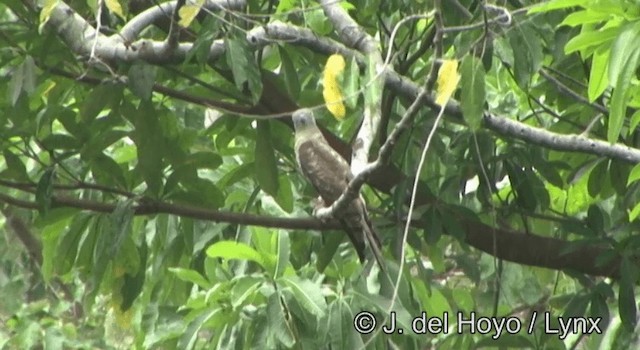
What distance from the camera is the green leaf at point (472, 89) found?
2.29 metres

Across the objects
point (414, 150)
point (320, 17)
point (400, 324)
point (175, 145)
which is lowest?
point (400, 324)

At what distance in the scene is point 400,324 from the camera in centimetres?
295

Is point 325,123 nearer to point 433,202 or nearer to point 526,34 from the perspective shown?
point 433,202

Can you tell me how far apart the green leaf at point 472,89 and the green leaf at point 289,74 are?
102cm

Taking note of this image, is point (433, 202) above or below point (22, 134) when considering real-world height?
below

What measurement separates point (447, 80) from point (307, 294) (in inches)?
42.0

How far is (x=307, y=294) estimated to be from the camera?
3.04 meters

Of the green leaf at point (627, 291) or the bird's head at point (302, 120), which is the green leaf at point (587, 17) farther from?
the green leaf at point (627, 291)

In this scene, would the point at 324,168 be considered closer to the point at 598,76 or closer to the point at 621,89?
the point at 598,76

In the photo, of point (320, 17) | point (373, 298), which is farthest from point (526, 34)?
point (373, 298)

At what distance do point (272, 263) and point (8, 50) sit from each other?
2.99 feet

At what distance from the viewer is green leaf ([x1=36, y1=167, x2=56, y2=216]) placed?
3203mm

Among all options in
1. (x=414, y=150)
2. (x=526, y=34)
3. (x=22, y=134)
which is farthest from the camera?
(x=414, y=150)

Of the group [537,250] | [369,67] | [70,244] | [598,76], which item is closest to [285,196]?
[70,244]
